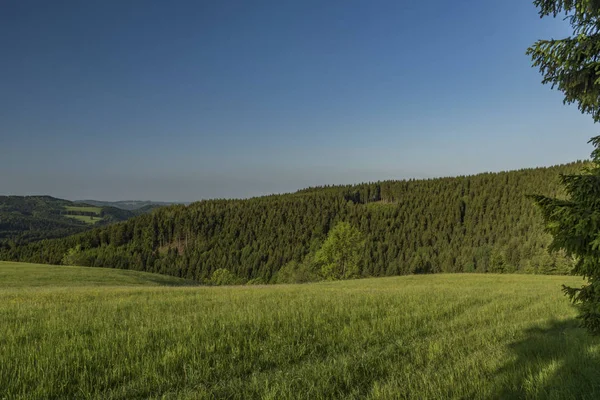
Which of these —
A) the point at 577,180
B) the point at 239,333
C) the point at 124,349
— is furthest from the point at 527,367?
the point at 124,349

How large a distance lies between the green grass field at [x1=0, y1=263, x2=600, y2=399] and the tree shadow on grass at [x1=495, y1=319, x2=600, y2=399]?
0.02 m

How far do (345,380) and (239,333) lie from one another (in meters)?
3.24

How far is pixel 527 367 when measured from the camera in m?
5.33

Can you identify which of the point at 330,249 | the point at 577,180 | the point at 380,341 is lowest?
the point at 330,249

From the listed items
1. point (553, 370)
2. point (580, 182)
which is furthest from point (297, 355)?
point (580, 182)

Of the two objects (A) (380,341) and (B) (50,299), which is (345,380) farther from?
(B) (50,299)

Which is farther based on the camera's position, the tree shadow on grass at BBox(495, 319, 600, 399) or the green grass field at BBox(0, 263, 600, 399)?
the green grass field at BBox(0, 263, 600, 399)

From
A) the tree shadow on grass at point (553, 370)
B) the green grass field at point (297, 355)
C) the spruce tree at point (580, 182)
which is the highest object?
the spruce tree at point (580, 182)

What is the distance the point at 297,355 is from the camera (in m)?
6.85

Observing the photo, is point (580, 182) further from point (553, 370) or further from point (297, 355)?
point (297, 355)

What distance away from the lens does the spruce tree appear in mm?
5938

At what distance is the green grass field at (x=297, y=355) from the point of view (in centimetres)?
496

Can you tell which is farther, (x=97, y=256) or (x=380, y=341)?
(x=97, y=256)

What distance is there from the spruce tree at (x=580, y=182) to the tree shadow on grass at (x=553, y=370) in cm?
77
